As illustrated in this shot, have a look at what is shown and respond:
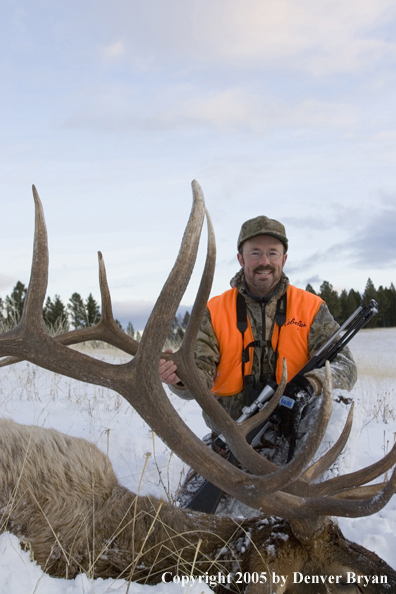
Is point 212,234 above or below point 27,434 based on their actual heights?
above

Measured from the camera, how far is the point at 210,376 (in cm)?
429

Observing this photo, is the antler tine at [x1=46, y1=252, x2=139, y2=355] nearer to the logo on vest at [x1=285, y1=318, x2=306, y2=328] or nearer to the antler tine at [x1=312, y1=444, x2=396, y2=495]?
the antler tine at [x1=312, y1=444, x2=396, y2=495]

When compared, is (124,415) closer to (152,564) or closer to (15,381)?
(15,381)

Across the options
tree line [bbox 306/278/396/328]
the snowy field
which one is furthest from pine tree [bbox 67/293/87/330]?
tree line [bbox 306/278/396/328]

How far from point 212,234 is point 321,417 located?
97cm

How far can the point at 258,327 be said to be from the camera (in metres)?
4.49

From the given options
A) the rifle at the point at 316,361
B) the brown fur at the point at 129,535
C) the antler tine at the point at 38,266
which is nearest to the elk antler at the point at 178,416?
the antler tine at the point at 38,266

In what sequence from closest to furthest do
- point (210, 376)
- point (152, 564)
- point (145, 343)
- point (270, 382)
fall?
1. point (145, 343)
2. point (152, 564)
3. point (270, 382)
4. point (210, 376)

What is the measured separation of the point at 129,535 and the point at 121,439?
2.43 meters

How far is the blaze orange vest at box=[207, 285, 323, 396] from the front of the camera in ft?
14.1

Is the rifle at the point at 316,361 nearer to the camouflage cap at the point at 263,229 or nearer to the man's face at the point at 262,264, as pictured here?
the man's face at the point at 262,264

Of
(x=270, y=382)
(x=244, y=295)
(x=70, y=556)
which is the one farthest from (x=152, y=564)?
(x=244, y=295)

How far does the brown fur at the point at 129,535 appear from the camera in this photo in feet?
7.83

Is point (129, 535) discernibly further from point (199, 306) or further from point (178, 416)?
point (199, 306)
